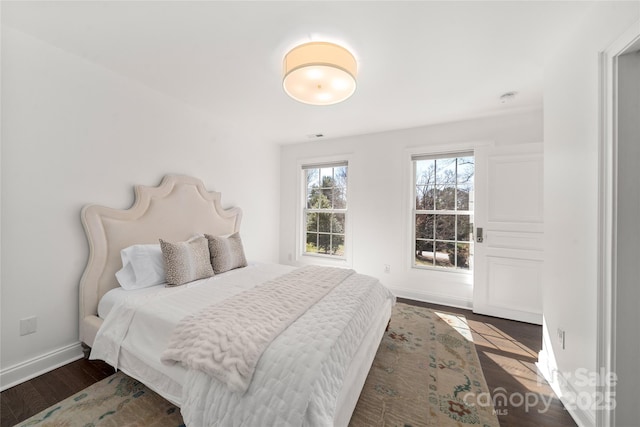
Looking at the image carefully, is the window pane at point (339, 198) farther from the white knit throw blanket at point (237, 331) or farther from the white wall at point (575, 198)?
the white wall at point (575, 198)

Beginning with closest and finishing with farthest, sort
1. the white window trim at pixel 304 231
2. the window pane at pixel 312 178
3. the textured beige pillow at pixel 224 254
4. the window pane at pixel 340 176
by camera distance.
Result: the textured beige pillow at pixel 224 254 < the white window trim at pixel 304 231 < the window pane at pixel 340 176 < the window pane at pixel 312 178

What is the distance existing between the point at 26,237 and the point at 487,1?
11.2 feet

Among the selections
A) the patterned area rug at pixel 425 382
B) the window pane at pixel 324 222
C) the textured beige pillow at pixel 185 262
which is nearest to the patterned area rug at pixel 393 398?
the patterned area rug at pixel 425 382

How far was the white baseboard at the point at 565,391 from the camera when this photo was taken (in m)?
1.40

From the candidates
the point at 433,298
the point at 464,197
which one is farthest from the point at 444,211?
the point at 433,298

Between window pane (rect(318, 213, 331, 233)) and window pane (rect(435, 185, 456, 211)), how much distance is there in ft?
5.57

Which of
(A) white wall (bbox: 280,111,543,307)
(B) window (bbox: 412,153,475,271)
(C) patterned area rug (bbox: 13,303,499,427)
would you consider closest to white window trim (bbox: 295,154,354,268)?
(A) white wall (bbox: 280,111,543,307)

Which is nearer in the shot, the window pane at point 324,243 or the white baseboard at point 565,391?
the white baseboard at point 565,391

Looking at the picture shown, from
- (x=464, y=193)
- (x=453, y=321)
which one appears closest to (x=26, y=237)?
(x=453, y=321)

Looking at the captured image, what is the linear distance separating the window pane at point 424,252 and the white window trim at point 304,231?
978 mm

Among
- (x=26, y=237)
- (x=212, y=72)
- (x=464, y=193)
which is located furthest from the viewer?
(x=464, y=193)

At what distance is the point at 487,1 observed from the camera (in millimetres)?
1450

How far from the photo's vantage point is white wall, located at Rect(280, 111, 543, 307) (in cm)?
314

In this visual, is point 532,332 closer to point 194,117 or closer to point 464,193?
point 464,193
